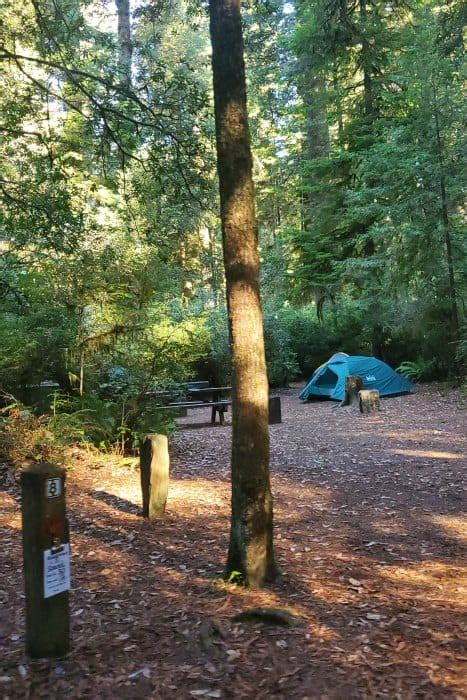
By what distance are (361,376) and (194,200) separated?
413 inches

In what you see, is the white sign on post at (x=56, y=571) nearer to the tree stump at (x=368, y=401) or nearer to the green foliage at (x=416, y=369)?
the tree stump at (x=368, y=401)

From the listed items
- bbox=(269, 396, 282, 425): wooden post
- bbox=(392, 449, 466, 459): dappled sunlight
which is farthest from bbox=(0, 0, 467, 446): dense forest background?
bbox=(392, 449, 466, 459): dappled sunlight

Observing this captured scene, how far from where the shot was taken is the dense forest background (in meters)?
7.41

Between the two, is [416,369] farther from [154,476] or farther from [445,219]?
[154,476]

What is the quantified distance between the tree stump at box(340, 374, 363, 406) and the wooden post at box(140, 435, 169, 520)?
10.5 m

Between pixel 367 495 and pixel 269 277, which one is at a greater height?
pixel 269 277

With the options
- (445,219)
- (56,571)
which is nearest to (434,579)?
(56,571)

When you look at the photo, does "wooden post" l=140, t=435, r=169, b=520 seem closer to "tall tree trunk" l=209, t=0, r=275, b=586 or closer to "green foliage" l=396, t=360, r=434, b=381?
"tall tree trunk" l=209, t=0, r=275, b=586

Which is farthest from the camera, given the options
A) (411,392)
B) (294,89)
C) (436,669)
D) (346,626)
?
(294,89)

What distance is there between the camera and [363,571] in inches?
176

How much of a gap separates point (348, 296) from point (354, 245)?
329 centimetres

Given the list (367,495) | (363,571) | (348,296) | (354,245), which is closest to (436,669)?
(363,571)

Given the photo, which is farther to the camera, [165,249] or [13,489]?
[165,249]

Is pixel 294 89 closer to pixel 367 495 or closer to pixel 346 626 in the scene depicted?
pixel 367 495
